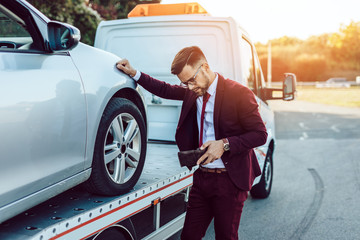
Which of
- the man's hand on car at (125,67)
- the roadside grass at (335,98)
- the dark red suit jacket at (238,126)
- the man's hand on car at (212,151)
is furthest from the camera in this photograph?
the roadside grass at (335,98)

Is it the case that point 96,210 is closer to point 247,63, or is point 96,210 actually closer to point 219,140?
point 219,140

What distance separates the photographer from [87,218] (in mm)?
2568

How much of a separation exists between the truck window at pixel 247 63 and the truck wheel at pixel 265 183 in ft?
4.00

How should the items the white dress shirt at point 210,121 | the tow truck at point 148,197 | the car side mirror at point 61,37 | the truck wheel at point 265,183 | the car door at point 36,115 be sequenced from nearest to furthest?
the car door at point 36,115, the tow truck at point 148,197, the car side mirror at point 61,37, the white dress shirt at point 210,121, the truck wheel at point 265,183

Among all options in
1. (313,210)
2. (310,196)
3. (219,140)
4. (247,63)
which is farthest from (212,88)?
(310,196)

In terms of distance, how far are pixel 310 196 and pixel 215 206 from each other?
4.02 m

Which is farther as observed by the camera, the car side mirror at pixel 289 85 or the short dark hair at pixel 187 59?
the car side mirror at pixel 289 85

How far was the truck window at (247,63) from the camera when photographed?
5.04 m

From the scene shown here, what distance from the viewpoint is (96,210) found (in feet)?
8.73

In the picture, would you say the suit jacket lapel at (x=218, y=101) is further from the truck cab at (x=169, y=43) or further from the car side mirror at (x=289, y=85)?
the car side mirror at (x=289, y=85)

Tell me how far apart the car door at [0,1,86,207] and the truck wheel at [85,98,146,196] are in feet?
0.69

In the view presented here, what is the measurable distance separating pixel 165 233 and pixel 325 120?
15883 mm

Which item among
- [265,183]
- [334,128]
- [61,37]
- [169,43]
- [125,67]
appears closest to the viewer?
[61,37]

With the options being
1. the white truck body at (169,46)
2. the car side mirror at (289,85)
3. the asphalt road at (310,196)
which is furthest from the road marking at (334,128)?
the white truck body at (169,46)
